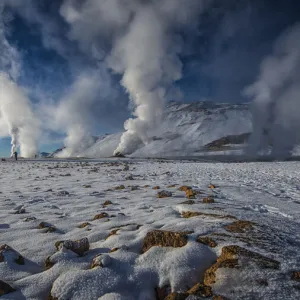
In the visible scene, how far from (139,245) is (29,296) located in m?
1.58

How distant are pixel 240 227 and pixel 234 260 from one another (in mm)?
1247

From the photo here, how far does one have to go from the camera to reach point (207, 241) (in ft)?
11.7

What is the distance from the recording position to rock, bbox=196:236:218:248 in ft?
11.4

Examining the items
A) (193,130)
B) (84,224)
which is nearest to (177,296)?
(84,224)

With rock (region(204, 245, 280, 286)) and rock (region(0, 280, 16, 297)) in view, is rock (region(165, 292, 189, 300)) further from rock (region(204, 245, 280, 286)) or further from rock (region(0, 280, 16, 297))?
rock (region(0, 280, 16, 297))

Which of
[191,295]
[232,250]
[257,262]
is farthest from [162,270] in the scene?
[257,262]

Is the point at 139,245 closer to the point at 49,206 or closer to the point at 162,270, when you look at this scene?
the point at 162,270

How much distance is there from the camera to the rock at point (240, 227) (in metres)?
3.95

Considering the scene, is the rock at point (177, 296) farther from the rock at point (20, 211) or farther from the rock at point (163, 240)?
the rock at point (20, 211)

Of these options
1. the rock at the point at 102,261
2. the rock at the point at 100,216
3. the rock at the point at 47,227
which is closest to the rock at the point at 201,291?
the rock at the point at 102,261

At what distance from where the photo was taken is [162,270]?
3.00 metres

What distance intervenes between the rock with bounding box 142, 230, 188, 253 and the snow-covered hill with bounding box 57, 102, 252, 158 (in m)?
115

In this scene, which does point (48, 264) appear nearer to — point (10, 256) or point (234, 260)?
point (10, 256)

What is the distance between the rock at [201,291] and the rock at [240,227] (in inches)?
61.8
